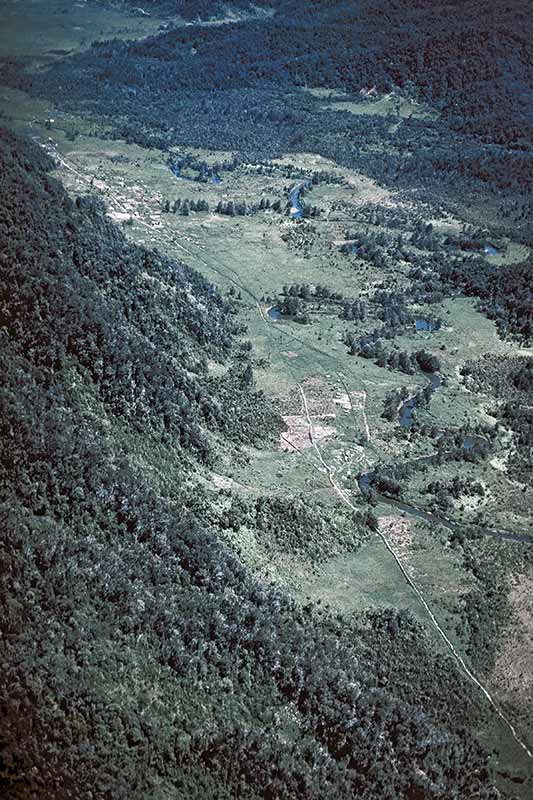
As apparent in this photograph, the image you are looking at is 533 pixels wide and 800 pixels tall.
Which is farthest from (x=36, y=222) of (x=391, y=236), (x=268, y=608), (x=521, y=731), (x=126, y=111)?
(x=126, y=111)

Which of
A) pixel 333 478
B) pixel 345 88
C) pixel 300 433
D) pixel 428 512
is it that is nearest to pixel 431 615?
pixel 428 512

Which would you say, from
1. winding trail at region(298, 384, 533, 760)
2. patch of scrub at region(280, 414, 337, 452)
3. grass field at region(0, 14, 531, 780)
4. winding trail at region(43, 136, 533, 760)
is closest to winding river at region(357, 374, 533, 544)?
grass field at region(0, 14, 531, 780)

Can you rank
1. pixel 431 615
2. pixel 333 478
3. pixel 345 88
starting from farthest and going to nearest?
pixel 345 88
pixel 333 478
pixel 431 615

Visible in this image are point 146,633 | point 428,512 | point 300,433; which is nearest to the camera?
point 146,633

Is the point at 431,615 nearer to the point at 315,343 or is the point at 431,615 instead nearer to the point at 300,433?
the point at 300,433

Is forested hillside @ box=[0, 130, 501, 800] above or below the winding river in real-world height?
above

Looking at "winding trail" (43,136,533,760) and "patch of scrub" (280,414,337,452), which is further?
"patch of scrub" (280,414,337,452)

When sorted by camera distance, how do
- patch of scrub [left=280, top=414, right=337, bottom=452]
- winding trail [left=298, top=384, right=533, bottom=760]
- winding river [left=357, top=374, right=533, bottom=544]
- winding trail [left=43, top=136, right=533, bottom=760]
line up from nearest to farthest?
1. winding trail [left=298, top=384, right=533, bottom=760]
2. winding trail [left=43, top=136, right=533, bottom=760]
3. winding river [left=357, top=374, right=533, bottom=544]
4. patch of scrub [left=280, top=414, right=337, bottom=452]

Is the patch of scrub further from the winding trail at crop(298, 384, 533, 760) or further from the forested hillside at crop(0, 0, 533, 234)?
the forested hillside at crop(0, 0, 533, 234)

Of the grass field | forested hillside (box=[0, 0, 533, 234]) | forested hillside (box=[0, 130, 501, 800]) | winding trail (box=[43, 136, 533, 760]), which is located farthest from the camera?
forested hillside (box=[0, 0, 533, 234])
